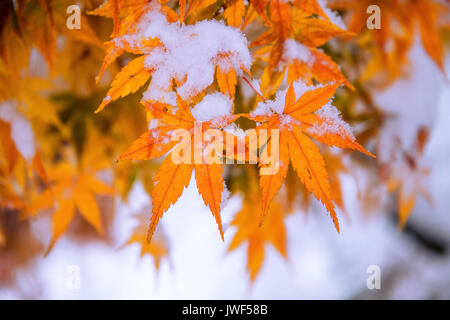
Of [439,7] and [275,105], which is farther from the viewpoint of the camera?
[439,7]

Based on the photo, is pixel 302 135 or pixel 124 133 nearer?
pixel 302 135

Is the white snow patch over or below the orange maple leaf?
over

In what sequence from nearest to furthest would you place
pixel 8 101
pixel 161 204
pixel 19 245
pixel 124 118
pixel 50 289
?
pixel 161 204
pixel 8 101
pixel 124 118
pixel 19 245
pixel 50 289

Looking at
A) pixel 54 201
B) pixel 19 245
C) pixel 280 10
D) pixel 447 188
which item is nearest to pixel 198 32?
pixel 280 10

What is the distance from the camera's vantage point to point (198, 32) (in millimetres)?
397

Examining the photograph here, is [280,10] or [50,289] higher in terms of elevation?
[280,10]

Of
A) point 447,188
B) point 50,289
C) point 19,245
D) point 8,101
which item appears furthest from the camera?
point 447,188

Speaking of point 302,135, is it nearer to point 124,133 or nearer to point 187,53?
point 187,53

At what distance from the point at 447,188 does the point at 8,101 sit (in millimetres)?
2641

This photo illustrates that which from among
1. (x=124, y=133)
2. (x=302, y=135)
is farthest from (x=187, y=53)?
(x=124, y=133)

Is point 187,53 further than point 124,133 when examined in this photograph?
No

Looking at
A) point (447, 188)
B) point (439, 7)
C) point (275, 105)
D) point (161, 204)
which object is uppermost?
point (439, 7)

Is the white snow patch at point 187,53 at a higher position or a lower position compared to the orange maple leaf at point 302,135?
higher

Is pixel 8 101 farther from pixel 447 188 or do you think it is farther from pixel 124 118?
pixel 447 188
